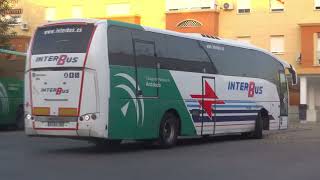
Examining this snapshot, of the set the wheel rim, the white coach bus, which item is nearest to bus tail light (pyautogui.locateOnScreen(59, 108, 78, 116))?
the white coach bus

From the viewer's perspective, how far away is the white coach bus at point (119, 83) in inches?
682

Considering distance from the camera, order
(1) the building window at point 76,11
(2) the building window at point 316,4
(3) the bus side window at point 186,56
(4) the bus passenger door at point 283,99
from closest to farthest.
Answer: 1. (3) the bus side window at point 186,56
2. (4) the bus passenger door at point 283,99
3. (2) the building window at point 316,4
4. (1) the building window at point 76,11

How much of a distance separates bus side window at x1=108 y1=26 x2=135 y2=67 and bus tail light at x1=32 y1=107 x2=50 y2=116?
2.06 m

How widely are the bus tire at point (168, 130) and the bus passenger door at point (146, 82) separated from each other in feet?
2.01

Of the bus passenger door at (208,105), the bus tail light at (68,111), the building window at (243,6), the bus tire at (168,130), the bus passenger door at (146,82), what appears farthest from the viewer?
the building window at (243,6)

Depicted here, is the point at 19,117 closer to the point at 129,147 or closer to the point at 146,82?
the point at 129,147

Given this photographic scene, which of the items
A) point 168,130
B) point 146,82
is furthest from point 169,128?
point 146,82

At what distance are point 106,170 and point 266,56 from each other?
14.1 metres

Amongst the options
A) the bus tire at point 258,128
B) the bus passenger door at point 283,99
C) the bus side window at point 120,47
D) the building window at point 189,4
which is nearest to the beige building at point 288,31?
the building window at point 189,4

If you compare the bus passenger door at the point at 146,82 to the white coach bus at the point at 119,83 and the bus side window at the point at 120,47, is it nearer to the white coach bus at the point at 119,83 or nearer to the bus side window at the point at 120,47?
the white coach bus at the point at 119,83

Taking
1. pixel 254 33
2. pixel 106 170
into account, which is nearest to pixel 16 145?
pixel 106 170

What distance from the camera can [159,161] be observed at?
626 inches

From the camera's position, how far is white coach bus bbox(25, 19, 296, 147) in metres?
17.3

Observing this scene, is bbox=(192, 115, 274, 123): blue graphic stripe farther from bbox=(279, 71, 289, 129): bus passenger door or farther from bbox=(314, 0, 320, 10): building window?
bbox=(314, 0, 320, 10): building window
